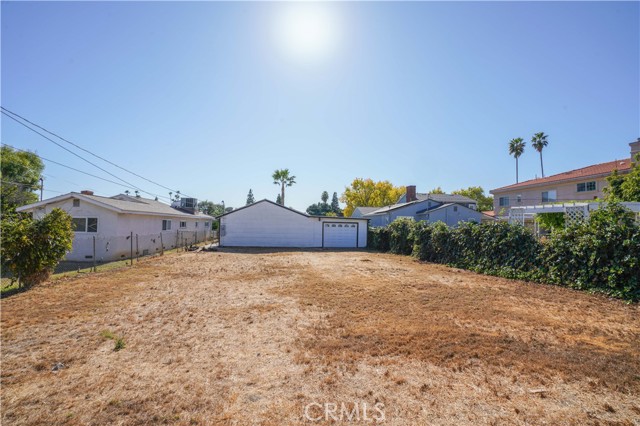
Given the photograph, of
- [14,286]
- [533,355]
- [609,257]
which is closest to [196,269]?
[14,286]

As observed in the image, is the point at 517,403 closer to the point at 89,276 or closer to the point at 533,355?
the point at 533,355

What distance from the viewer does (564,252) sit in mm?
8734

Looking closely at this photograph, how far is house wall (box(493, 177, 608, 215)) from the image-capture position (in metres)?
21.4

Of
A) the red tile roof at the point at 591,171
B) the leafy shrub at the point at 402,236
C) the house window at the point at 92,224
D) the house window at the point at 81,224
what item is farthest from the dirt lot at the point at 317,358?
the red tile roof at the point at 591,171

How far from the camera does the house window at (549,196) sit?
2501cm

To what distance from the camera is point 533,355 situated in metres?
3.94

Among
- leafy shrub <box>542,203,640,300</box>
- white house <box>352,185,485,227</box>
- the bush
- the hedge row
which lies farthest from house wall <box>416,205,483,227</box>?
the bush

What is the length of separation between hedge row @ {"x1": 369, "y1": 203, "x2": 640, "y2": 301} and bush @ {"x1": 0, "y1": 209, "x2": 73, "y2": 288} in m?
15.1

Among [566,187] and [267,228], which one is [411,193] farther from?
[267,228]

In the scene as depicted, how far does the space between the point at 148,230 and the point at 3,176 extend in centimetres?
2268

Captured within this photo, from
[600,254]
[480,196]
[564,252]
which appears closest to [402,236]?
[564,252]

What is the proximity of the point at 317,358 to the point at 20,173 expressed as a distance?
4009cm

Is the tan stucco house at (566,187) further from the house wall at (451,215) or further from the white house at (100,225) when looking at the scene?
the white house at (100,225)

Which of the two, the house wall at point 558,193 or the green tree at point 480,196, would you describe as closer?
the house wall at point 558,193
